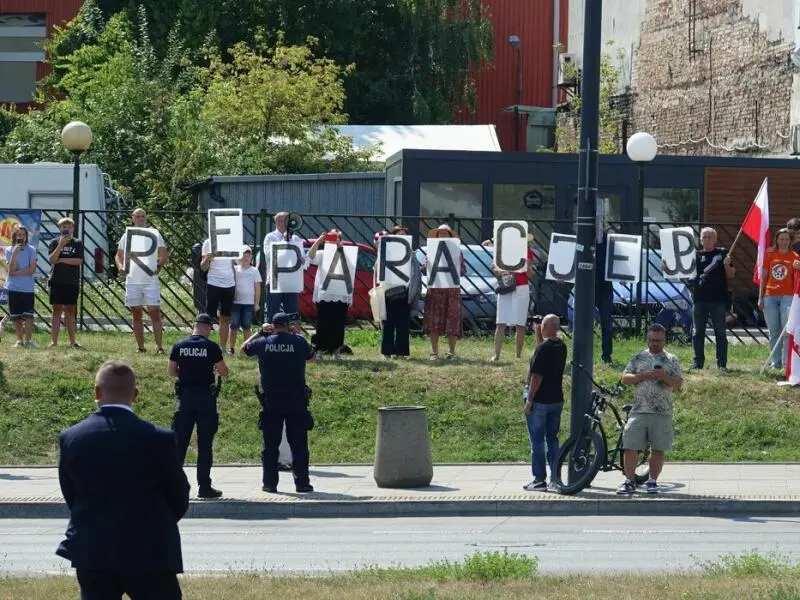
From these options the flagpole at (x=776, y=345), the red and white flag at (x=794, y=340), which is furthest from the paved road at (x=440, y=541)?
the flagpole at (x=776, y=345)

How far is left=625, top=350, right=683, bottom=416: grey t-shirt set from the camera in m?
14.5

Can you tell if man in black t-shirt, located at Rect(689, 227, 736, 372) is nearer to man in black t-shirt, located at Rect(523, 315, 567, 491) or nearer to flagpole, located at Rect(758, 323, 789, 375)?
flagpole, located at Rect(758, 323, 789, 375)

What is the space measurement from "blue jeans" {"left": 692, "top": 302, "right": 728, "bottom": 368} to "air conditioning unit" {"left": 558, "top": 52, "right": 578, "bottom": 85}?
29.7 m

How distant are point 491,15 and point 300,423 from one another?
147ft

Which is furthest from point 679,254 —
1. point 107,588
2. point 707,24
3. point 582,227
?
point 707,24

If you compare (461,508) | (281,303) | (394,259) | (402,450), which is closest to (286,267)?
(281,303)

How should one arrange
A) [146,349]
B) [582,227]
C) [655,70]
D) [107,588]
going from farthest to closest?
[655,70] < [146,349] < [582,227] < [107,588]

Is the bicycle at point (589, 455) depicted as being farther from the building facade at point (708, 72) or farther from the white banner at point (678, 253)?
the building facade at point (708, 72)

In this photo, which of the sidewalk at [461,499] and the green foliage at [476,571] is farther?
the sidewalk at [461,499]

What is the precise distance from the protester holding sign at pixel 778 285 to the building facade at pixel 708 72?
1505 centimetres

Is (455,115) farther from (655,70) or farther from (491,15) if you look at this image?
(655,70)

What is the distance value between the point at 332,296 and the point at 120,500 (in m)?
13.5

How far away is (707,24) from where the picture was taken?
132 ft

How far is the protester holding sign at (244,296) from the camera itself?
65.1 ft
